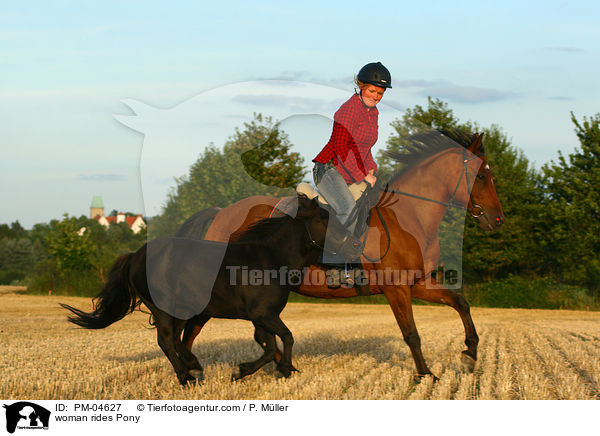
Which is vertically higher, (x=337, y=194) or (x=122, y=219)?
(x=337, y=194)


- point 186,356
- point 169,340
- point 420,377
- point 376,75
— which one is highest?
point 376,75

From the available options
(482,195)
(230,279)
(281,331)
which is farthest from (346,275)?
(482,195)

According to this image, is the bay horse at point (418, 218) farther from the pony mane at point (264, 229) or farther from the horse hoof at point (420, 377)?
the pony mane at point (264, 229)

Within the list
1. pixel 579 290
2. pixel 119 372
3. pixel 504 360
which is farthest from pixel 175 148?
pixel 579 290

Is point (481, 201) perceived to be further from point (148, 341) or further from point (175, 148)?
point (148, 341)

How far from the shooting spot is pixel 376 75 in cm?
641

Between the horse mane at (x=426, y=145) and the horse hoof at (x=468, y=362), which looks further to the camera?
the horse mane at (x=426, y=145)

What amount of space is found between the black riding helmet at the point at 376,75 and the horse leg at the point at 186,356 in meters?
3.43

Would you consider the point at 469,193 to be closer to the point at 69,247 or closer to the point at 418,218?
the point at 418,218

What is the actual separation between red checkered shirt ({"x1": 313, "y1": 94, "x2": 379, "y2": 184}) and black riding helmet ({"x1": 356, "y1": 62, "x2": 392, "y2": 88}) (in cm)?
24

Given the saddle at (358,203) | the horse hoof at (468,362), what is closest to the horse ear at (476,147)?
the saddle at (358,203)

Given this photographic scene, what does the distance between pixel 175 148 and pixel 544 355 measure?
669cm

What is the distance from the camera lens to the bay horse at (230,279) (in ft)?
19.8
